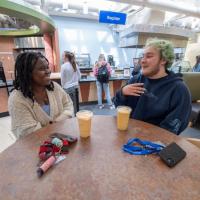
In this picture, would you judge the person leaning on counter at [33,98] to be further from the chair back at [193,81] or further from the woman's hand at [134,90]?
the chair back at [193,81]

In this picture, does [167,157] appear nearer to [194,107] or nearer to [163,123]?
[163,123]

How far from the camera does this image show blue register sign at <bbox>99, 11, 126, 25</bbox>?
12.3 feet

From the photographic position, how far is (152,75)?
4.94 feet

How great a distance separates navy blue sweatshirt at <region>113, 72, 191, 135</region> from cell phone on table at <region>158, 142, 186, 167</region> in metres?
0.45

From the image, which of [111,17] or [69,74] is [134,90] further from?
[111,17]

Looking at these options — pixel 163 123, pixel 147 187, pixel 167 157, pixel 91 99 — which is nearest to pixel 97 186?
pixel 147 187

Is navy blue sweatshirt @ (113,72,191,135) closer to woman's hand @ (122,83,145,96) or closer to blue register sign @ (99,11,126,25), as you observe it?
woman's hand @ (122,83,145,96)

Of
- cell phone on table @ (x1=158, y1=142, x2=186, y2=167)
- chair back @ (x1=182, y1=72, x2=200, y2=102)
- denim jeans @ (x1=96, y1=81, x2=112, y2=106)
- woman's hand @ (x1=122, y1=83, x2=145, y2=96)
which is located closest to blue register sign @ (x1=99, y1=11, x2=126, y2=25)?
denim jeans @ (x1=96, y1=81, x2=112, y2=106)

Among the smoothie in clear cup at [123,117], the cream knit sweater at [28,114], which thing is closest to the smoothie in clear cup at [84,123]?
the smoothie in clear cup at [123,117]

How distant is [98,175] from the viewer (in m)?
0.75

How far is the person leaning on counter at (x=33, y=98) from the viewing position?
4.08ft

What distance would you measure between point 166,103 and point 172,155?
2.04 feet

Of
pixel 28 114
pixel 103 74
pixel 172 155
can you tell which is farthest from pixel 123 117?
pixel 103 74

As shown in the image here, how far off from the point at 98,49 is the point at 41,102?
5.85m
